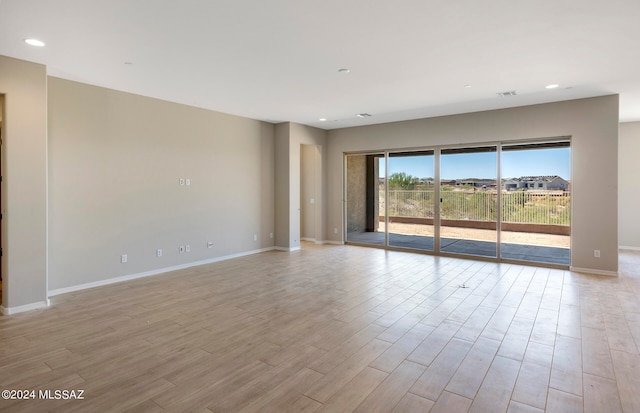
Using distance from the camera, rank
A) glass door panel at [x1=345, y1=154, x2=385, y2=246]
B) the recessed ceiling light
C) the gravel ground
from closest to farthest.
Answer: the recessed ceiling light < the gravel ground < glass door panel at [x1=345, y1=154, x2=385, y2=246]

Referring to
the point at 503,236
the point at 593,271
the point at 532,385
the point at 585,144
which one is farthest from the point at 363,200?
the point at 532,385

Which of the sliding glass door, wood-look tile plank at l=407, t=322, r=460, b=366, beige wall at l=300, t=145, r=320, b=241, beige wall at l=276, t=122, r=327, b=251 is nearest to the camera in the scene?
wood-look tile plank at l=407, t=322, r=460, b=366

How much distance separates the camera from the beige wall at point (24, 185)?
3.71m

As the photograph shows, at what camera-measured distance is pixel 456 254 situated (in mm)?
6820

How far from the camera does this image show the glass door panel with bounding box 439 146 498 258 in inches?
260

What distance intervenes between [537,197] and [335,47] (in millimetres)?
5045

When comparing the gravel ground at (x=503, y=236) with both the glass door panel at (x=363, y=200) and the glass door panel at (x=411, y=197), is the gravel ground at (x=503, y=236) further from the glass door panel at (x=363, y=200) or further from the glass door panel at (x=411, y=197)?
the glass door panel at (x=363, y=200)

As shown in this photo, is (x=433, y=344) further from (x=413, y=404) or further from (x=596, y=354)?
(x=596, y=354)

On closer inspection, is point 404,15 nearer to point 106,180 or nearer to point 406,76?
point 406,76

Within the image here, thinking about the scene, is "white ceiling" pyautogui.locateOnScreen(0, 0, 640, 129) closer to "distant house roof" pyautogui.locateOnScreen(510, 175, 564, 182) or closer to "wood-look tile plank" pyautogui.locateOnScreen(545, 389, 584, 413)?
"distant house roof" pyautogui.locateOnScreen(510, 175, 564, 182)

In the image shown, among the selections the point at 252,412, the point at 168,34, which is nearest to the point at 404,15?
the point at 168,34

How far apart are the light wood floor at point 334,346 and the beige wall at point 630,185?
3407mm

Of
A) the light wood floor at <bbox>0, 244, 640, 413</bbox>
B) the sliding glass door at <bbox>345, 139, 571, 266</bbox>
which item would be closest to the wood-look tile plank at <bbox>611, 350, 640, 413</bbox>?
the light wood floor at <bbox>0, 244, 640, 413</bbox>

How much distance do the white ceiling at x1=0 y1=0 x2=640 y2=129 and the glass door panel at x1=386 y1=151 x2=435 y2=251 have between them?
210 centimetres
